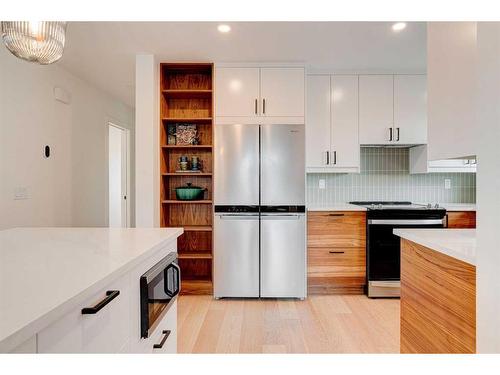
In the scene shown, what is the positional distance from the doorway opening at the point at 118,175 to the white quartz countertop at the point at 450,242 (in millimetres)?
4558

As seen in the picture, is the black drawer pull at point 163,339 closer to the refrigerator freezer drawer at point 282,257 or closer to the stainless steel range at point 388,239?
the refrigerator freezer drawer at point 282,257

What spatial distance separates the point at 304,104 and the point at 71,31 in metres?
2.10

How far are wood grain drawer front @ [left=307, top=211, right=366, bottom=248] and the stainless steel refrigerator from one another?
0.54 feet

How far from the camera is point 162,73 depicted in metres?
3.38

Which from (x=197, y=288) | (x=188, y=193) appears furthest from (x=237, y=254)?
(x=188, y=193)

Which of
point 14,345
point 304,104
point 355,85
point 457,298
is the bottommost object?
point 457,298

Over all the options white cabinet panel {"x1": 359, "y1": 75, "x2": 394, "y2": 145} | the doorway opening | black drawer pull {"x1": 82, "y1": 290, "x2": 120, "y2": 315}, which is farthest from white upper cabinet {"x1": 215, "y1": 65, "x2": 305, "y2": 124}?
the doorway opening

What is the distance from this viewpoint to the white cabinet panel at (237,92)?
3.27 metres

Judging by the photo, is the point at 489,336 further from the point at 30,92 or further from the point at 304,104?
the point at 30,92

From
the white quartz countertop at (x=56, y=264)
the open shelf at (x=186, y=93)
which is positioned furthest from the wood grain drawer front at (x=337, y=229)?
the white quartz countertop at (x=56, y=264)

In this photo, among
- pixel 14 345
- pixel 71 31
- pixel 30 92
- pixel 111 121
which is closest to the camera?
pixel 14 345

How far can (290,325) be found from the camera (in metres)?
2.65
